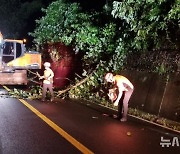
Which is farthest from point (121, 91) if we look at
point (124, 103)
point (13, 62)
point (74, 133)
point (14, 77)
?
point (13, 62)

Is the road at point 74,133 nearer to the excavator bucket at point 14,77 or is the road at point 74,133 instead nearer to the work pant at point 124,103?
the work pant at point 124,103

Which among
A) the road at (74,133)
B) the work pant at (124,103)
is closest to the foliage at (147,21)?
the work pant at (124,103)

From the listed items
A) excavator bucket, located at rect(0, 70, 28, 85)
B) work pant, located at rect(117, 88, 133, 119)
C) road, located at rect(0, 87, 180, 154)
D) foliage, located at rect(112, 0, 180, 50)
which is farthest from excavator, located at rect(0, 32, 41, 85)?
work pant, located at rect(117, 88, 133, 119)

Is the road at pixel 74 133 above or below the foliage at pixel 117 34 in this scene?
below

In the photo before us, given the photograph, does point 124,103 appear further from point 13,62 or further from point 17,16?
point 17,16

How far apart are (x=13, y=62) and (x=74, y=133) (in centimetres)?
1238

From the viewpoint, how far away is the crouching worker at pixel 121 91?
981cm

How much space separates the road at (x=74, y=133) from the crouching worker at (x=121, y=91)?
422 millimetres

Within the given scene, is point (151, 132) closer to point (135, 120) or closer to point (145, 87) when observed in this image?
point (135, 120)

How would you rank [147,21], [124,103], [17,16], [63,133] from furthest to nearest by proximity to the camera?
[17,16]
[147,21]
[124,103]
[63,133]

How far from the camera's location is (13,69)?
1961cm

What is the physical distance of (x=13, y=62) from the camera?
1972 centimetres

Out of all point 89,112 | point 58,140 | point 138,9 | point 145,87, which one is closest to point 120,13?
point 138,9

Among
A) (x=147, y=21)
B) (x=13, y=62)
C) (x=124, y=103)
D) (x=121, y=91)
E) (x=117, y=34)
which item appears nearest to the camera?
(x=121, y=91)
